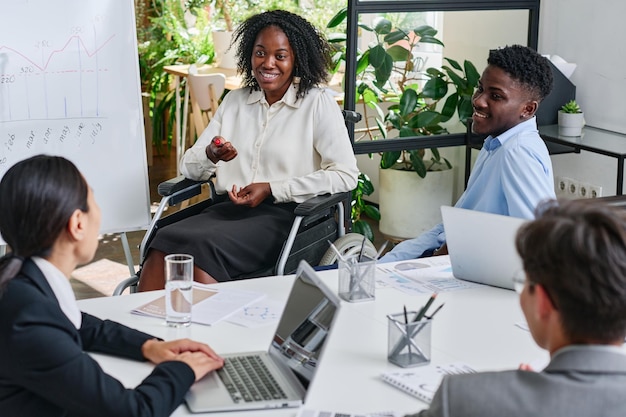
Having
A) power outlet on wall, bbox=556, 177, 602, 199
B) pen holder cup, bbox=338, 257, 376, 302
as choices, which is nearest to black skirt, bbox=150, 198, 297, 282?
pen holder cup, bbox=338, 257, 376, 302

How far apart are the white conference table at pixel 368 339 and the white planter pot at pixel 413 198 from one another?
7.99ft

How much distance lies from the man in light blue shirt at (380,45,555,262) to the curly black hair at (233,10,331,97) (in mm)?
734

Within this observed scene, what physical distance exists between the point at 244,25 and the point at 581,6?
1.79m

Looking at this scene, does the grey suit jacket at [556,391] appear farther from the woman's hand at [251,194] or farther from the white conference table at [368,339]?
the woman's hand at [251,194]

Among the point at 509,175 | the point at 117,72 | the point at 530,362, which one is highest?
the point at 117,72

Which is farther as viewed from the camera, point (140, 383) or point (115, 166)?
point (115, 166)

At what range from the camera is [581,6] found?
14.3 feet

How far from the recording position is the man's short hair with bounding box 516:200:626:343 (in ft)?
3.75

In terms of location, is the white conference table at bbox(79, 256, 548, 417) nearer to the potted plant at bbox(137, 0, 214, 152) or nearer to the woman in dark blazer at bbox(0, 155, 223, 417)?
the woman in dark blazer at bbox(0, 155, 223, 417)

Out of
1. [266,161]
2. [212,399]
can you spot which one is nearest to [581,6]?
[266,161]

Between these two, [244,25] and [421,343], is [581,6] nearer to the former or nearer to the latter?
[244,25]

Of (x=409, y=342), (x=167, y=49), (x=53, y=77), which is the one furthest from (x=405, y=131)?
(x=167, y=49)

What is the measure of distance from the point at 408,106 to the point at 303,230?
1.44 meters

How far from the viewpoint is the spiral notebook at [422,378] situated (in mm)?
1633
